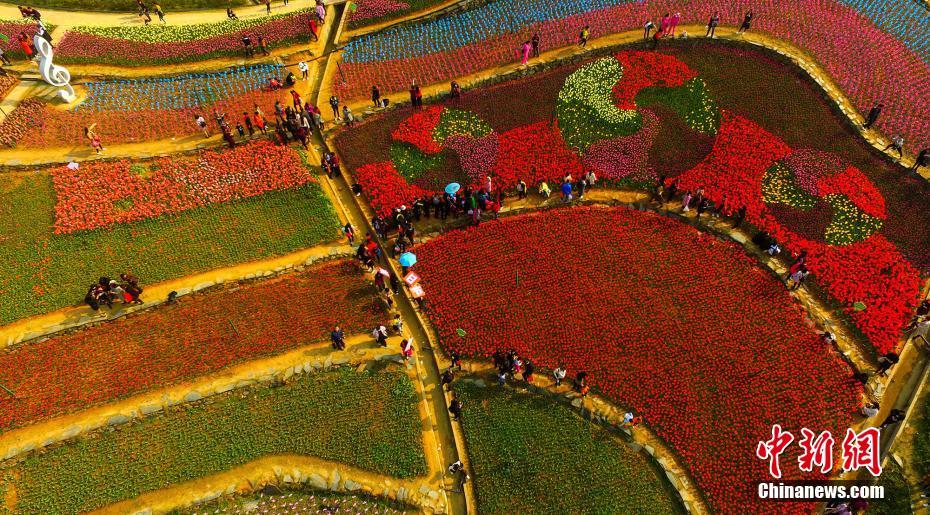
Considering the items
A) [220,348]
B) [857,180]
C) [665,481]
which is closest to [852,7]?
[857,180]

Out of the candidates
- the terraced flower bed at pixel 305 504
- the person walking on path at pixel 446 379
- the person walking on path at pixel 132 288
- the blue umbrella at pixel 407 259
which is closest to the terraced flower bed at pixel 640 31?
the blue umbrella at pixel 407 259

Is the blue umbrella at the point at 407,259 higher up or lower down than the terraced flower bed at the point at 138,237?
lower down

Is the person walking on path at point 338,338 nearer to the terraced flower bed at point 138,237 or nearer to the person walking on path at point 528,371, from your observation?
the terraced flower bed at point 138,237

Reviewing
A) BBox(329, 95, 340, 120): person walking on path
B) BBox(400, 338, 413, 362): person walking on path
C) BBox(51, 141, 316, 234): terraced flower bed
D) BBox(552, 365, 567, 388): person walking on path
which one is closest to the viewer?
BBox(552, 365, 567, 388): person walking on path

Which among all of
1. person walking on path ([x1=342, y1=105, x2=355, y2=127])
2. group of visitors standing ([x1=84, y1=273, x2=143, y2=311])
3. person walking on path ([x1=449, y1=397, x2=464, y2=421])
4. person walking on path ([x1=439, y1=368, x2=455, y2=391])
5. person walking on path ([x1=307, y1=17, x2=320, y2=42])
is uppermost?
person walking on path ([x1=307, y1=17, x2=320, y2=42])

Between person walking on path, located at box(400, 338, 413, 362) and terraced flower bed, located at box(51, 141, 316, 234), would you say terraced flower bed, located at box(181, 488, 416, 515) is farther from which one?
terraced flower bed, located at box(51, 141, 316, 234)

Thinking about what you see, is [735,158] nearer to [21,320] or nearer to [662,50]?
[662,50]

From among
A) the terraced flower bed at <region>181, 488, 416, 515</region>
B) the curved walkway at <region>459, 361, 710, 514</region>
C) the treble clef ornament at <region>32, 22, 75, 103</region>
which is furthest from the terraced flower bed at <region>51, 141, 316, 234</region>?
the curved walkway at <region>459, 361, 710, 514</region>
